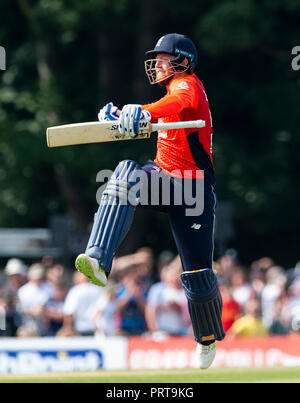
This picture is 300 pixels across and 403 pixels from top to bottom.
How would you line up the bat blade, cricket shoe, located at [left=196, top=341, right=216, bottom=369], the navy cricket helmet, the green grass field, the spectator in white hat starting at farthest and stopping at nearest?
the spectator in white hat < cricket shoe, located at [left=196, top=341, right=216, bottom=369] < the green grass field < the navy cricket helmet < the bat blade

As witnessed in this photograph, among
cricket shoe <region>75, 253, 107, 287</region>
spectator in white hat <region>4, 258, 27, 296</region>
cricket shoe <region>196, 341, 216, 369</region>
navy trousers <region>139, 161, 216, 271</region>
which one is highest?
spectator in white hat <region>4, 258, 27, 296</region>

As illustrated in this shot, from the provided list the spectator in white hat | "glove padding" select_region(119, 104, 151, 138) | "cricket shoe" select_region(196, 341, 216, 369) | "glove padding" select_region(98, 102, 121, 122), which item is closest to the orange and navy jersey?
"glove padding" select_region(98, 102, 121, 122)

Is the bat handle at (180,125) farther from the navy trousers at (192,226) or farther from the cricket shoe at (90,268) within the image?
the cricket shoe at (90,268)

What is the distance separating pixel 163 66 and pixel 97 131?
0.97 m

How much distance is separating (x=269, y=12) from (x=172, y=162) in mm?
13168

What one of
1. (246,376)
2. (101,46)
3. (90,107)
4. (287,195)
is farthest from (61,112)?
(246,376)

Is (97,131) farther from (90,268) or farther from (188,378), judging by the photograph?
(188,378)

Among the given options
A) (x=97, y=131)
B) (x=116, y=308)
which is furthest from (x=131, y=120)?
(x=116, y=308)

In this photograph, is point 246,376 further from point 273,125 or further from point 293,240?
point 293,240

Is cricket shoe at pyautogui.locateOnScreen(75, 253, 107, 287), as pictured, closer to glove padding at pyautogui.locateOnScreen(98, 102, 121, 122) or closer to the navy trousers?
the navy trousers

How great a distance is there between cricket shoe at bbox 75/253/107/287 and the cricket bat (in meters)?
0.85

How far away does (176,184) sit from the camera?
282 inches

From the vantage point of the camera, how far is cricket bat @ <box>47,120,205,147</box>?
6.66 meters
